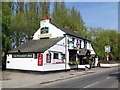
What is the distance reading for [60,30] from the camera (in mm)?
31312

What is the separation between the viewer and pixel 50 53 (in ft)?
87.6

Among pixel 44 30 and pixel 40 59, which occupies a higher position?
pixel 44 30

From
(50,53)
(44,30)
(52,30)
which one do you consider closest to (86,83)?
(50,53)

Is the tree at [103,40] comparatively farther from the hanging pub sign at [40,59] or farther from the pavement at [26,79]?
the pavement at [26,79]

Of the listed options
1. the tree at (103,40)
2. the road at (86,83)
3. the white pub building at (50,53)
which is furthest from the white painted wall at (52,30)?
the tree at (103,40)

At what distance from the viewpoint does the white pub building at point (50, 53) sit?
26172 millimetres

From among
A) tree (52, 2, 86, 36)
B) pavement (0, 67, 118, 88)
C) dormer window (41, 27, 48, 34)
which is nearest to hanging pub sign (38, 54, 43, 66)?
pavement (0, 67, 118, 88)

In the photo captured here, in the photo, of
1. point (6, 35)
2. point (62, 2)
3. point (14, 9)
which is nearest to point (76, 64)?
point (6, 35)

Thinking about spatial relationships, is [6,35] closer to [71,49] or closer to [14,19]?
[14,19]

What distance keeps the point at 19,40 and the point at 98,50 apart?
29.8 meters

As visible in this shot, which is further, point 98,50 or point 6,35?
point 98,50

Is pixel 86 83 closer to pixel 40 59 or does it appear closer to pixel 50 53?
pixel 40 59

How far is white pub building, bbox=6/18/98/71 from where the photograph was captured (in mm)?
26172

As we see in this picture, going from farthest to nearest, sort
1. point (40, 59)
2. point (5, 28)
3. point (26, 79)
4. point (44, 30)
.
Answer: point (44, 30) → point (5, 28) → point (40, 59) → point (26, 79)
